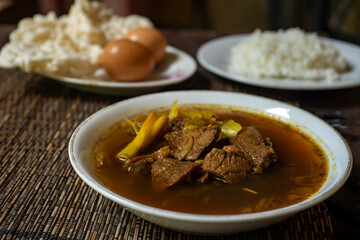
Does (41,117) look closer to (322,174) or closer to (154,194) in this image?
(154,194)

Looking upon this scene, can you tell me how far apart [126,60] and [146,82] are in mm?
189

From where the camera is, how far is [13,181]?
1.44 metres

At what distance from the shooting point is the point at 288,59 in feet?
7.88

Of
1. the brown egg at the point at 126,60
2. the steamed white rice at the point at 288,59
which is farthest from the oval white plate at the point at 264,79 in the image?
the brown egg at the point at 126,60

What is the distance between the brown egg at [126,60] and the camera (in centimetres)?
220

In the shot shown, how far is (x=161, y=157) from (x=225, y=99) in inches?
22.4

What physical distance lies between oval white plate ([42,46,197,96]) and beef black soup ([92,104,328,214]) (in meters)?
0.53

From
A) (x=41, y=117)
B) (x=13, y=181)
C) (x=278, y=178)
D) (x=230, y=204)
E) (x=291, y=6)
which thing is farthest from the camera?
(x=291, y=6)

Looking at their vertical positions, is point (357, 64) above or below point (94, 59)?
below

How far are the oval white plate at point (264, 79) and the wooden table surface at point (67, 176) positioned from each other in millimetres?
94

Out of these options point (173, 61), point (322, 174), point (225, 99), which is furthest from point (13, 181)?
point (173, 61)

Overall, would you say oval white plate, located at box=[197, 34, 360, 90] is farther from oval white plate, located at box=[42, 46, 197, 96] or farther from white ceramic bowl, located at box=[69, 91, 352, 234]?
white ceramic bowl, located at box=[69, 91, 352, 234]

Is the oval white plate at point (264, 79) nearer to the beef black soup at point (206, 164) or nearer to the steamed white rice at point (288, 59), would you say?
the steamed white rice at point (288, 59)

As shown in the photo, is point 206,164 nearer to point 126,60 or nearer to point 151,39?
point 126,60
